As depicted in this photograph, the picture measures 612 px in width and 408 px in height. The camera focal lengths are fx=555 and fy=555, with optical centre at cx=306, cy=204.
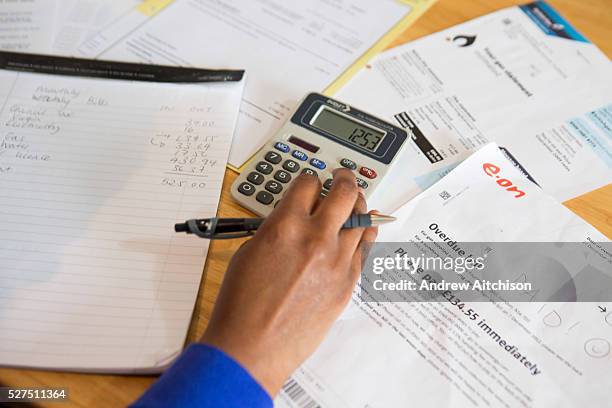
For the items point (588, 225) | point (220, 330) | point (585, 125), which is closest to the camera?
point (220, 330)

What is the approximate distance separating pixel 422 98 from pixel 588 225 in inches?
9.7

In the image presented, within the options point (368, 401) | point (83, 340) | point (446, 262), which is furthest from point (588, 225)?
point (83, 340)

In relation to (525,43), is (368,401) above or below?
below

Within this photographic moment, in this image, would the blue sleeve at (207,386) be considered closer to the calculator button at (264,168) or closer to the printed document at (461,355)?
the printed document at (461,355)

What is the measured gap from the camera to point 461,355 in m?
0.49

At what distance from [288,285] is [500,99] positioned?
406 mm

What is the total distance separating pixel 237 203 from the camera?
583 mm

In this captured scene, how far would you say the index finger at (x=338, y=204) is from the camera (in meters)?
0.49

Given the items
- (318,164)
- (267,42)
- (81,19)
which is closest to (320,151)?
(318,164)

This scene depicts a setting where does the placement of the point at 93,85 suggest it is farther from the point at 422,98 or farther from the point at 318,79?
the point at 422,98

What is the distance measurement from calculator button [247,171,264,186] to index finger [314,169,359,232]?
10cm

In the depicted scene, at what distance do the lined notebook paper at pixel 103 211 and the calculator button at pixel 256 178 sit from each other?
34 millimetres

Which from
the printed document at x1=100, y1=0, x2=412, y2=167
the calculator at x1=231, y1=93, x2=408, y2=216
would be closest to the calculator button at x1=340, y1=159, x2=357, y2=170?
the calculator at x1=231, y1=93, x2=408, y2=216

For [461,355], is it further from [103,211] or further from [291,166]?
[103,211]
